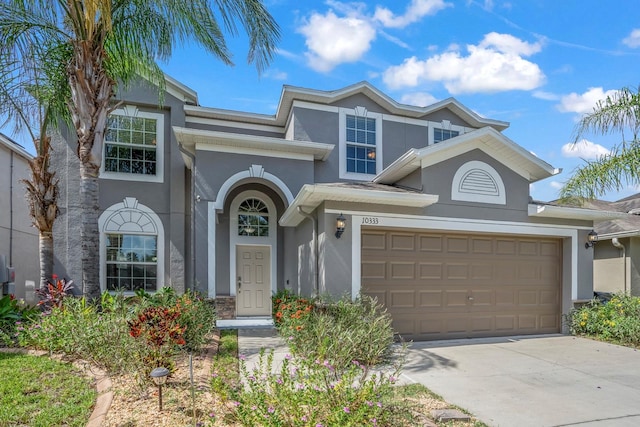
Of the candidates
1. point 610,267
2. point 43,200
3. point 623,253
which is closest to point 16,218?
point 43,200

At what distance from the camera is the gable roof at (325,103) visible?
38.4 feet

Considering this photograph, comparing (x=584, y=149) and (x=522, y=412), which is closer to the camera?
(x=522, y=412)

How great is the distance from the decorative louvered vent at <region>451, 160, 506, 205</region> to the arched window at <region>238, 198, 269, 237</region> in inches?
229

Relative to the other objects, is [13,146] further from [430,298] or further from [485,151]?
[485,151]

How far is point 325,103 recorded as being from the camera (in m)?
12.1

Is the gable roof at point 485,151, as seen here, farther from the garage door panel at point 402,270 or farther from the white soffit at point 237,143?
the white soffit at point 237,143

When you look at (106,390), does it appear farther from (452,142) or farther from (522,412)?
(452,142)

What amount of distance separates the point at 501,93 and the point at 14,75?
13052 mm

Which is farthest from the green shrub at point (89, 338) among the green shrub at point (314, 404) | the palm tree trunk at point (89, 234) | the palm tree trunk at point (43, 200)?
the palm tree trunk at point (43, 200)

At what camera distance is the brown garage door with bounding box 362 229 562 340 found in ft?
26.4

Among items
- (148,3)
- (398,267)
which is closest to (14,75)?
(148,3)

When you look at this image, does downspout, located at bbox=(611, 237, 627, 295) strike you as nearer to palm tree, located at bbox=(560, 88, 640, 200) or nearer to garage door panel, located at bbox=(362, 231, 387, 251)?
palm tree, located at bbox=(560, 88, 640, 200)

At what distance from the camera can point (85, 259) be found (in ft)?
23.1

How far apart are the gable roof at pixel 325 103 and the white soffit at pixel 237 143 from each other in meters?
2.06
